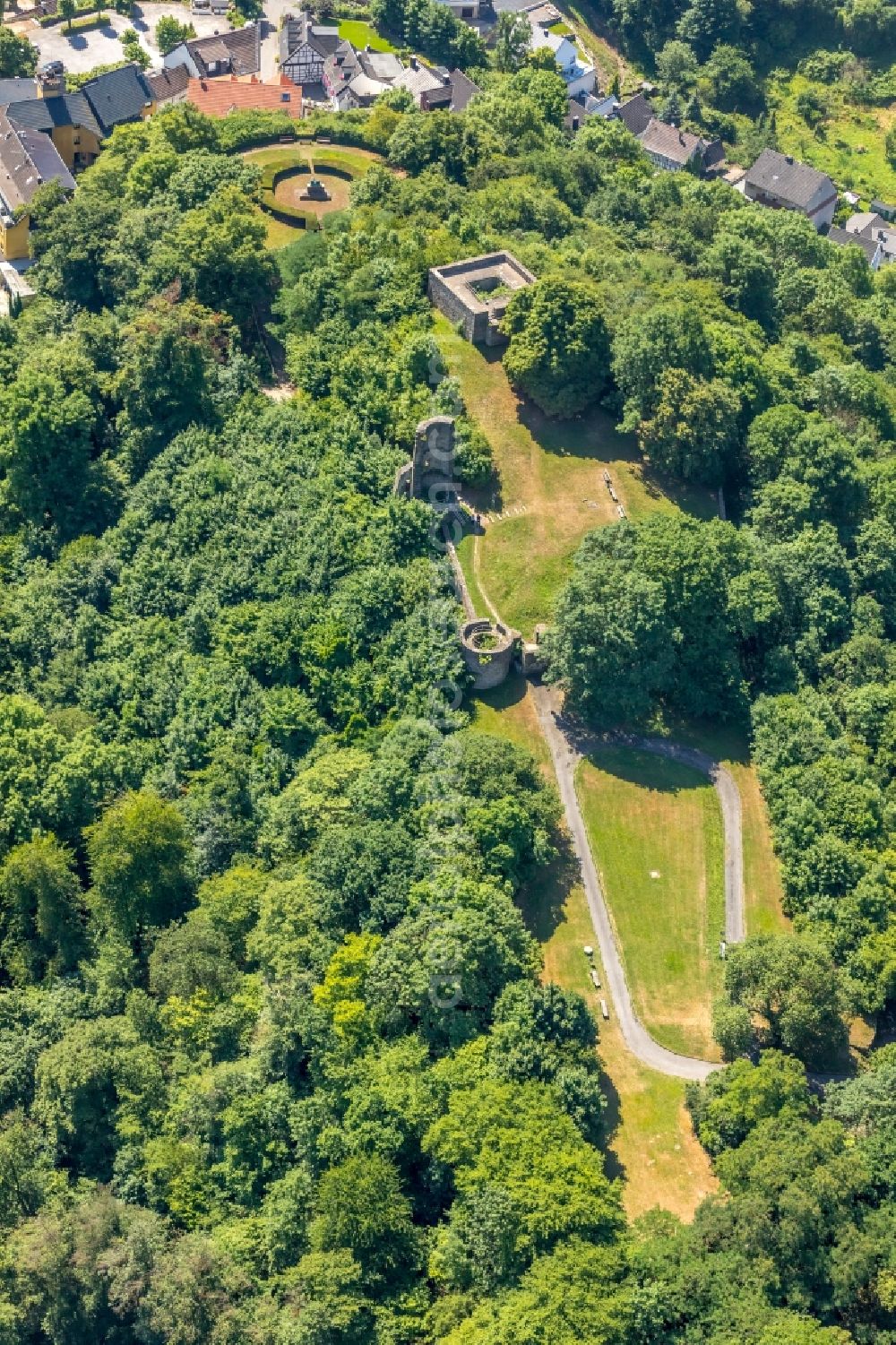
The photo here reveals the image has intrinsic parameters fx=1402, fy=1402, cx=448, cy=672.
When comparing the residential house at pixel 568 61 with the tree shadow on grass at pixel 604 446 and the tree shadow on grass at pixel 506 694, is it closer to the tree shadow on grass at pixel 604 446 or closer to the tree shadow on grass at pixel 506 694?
the tree shadow on grass at pixel 604 446

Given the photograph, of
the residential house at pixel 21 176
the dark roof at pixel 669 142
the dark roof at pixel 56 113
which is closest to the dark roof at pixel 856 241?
the dark roof at pixel 669 142

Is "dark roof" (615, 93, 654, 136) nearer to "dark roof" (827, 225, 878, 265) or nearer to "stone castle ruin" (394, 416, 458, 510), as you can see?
"dark roof" (827, 225, 878, 265)

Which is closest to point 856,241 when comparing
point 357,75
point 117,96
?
point 357,75

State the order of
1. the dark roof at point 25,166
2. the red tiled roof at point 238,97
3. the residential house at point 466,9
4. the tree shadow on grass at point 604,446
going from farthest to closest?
the residential house at point 466,9
the red tiled roof at point 238,97
the dark roof at point 25,166
the tree shadow on grass at point 604,446

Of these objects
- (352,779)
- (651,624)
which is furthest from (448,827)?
(651,624)

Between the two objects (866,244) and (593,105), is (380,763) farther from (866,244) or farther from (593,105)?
(593,105)

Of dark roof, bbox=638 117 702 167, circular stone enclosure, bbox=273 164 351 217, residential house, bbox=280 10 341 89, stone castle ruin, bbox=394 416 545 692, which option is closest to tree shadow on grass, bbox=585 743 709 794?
stone castle ruin, bbox=394 416 545 692
